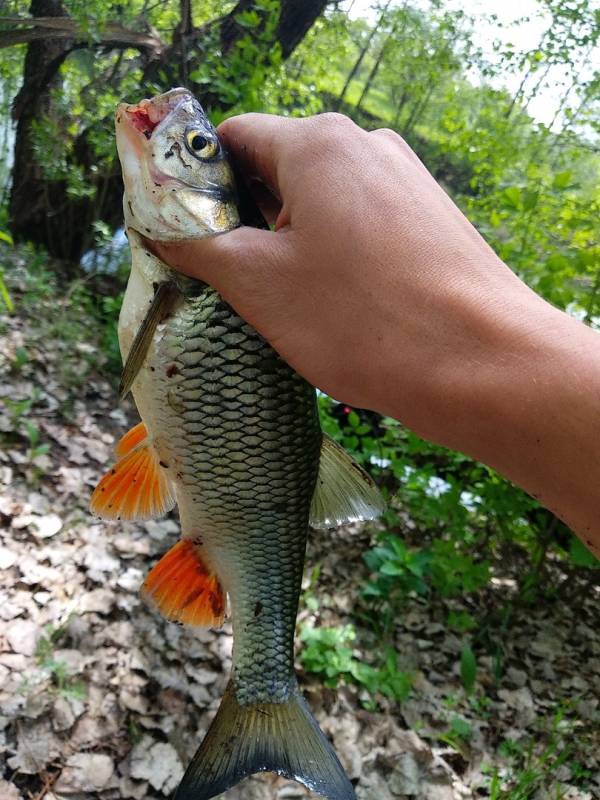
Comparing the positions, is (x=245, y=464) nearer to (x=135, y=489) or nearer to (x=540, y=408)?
(x=135, y=489)

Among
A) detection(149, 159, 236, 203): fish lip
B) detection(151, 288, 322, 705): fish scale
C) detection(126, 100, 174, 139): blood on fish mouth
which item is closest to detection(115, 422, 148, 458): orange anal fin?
detection(151, 288, 322, 705): fish scale

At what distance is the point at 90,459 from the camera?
369 cm

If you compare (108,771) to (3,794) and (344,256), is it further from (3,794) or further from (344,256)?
(344,256)

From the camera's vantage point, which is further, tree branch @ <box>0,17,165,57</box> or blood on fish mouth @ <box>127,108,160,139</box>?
tree branch @ <box>0,17,165,57</box>

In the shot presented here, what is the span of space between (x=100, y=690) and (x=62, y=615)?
15.6 inches

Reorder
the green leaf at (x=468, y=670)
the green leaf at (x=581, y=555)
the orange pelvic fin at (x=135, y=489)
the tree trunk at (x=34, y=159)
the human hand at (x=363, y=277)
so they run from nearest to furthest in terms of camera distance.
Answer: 1. the human hand at (x=363, y=277)
2. the orange pelvic fin at (x=135, y=489)
3. the green leaf at (x=581, y=555)
4. the green leaf at (x=468, y=670)
5. the tree trunk at (x=34, y=159)

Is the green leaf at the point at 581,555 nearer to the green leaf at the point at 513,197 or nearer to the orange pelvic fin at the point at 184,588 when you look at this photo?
the green leaf at the point at 513,197

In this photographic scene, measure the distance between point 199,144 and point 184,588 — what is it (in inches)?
45.2

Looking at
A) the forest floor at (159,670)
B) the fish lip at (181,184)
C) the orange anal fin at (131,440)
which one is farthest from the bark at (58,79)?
the orange anal fin at (131,440)

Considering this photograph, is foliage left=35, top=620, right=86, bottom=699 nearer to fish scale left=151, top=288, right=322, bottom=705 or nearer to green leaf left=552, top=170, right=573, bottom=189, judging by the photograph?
fish scale left=151, top=288, right=322, bottom=705

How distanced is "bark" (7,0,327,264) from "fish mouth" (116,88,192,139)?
→ 3.27 meters

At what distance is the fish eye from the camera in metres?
1.36

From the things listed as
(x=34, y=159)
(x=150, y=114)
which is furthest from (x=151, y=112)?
(x=34, y=159)

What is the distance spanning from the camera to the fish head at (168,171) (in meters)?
1.34
